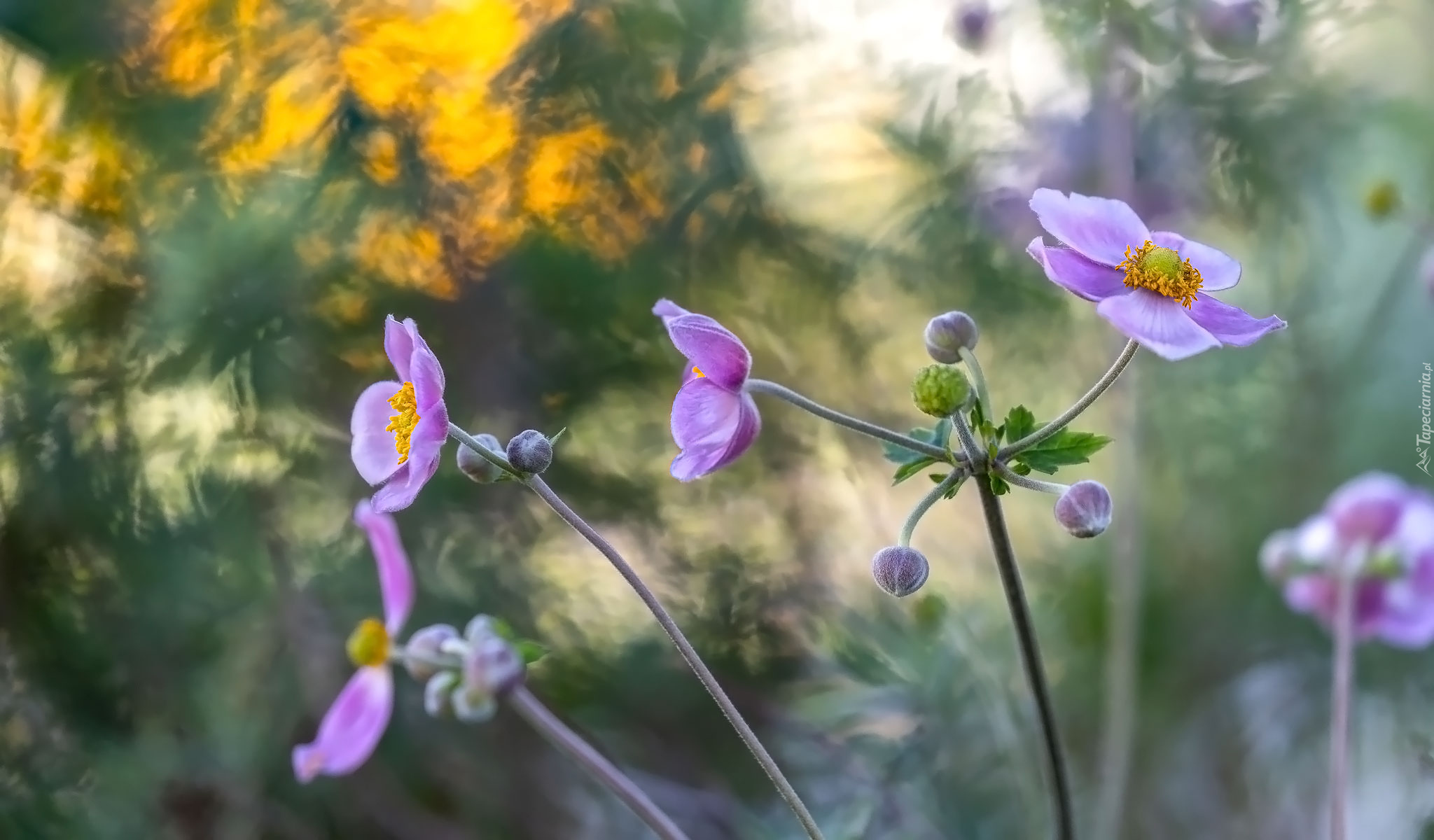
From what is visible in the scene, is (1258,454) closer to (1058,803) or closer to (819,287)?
(819,287)

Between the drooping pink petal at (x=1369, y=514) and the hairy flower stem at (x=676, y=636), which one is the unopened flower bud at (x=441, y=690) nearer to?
the hairy flower stem at (x=676, y=636)

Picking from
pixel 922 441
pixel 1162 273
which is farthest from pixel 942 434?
pixel 1162 273

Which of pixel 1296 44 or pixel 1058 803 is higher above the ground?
pixel 1296 44

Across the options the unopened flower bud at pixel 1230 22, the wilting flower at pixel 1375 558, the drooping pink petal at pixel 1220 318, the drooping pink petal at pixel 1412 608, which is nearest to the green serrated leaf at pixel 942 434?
the drooping pink petal at pixel 1220 318

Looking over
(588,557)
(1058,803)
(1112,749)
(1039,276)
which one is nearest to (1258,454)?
(1039,276)

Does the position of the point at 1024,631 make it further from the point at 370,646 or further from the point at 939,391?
the point at 370,646

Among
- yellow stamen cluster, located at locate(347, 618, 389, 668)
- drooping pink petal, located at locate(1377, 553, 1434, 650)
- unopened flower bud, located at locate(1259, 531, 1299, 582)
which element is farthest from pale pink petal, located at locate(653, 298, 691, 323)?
drooping pink petal, located at locate(1377, 553, 1434, 650)

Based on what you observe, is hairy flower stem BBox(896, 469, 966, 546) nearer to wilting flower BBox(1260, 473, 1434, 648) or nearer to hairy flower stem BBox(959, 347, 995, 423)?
hairy flower stem BBox(959, 347, 995, 423)
